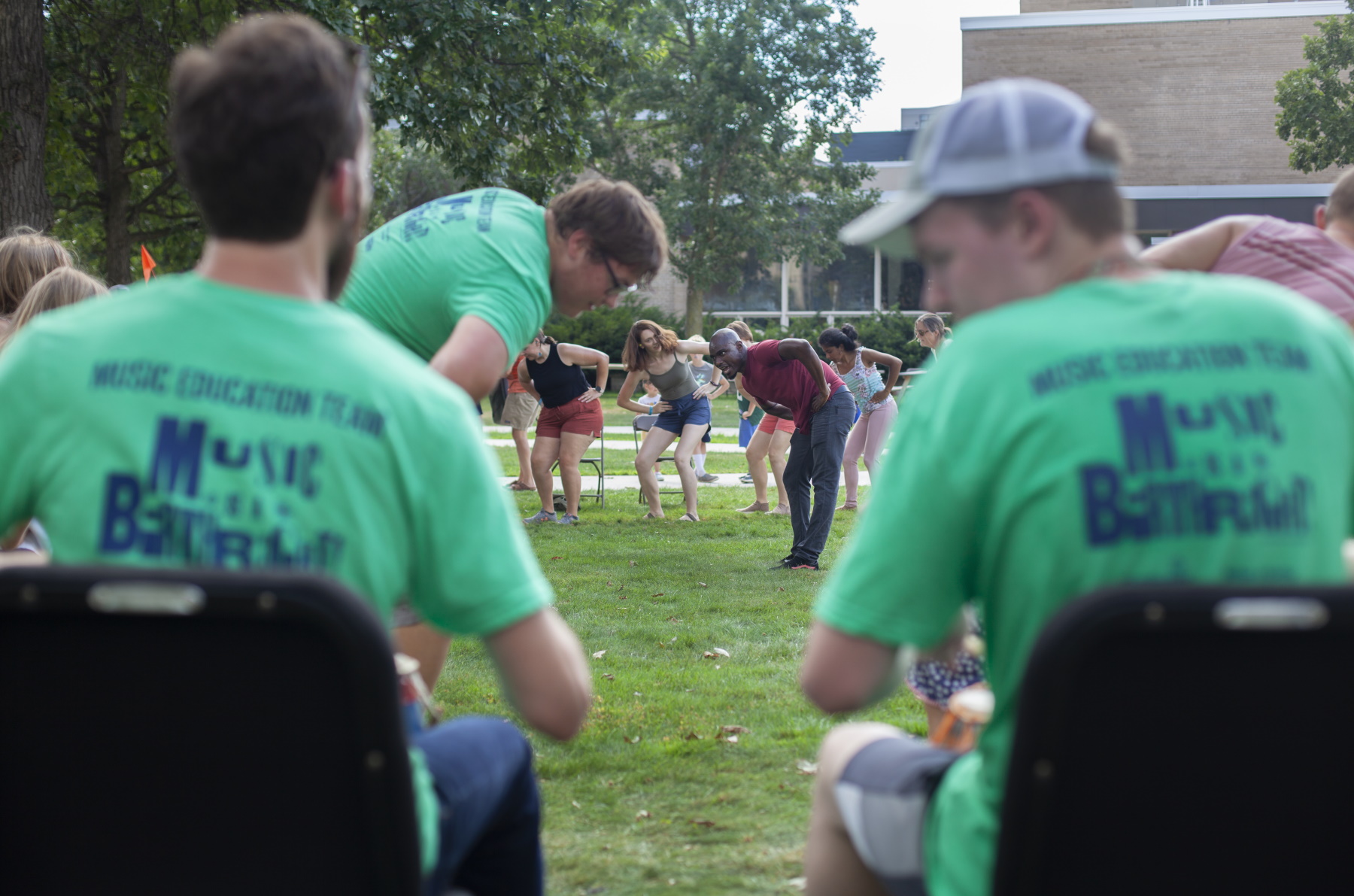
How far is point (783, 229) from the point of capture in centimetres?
4241

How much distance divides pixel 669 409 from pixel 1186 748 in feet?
34.2

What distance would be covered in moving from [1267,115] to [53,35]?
39.2 m

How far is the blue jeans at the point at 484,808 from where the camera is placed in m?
1.60

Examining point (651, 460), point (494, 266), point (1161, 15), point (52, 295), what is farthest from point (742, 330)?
point (1161, 15)

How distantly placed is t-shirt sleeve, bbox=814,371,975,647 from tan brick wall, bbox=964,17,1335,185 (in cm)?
4295

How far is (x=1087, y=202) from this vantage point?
1.53m

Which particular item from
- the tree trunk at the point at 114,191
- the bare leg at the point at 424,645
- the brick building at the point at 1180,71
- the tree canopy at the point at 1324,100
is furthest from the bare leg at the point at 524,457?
the brick building at the point at 1180,71

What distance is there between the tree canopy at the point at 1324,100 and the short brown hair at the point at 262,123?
3184 centimetres

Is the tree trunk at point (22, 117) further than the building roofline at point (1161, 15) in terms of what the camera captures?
No

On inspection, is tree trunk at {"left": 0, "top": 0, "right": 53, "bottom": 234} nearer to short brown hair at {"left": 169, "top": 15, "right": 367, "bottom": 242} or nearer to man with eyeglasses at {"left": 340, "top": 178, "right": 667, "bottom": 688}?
man with eyeglasses at {"left": 340, "top": 178, "right": 667, "bottom": 688}

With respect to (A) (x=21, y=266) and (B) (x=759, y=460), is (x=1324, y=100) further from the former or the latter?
(A) (x=21, y=266)

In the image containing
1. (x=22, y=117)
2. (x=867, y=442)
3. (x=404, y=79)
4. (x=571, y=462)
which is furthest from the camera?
(x=867, y=442)

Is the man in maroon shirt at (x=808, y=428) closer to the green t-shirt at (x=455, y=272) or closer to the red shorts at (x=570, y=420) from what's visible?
the red shorts at (x=570, y=420)

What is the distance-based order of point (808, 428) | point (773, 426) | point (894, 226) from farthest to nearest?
point (773, 426)
point (808, 428)
point (894, 226)
